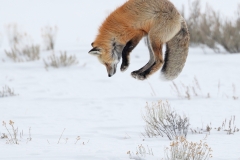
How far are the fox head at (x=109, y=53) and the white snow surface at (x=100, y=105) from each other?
51 centimetres

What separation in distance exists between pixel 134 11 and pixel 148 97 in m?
7.01

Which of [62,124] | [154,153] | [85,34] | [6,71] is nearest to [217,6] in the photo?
[85,34]

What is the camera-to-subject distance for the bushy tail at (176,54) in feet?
14.4

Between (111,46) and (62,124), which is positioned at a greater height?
(111,46)

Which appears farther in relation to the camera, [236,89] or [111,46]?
[236,89]

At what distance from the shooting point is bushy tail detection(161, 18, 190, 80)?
438 cm

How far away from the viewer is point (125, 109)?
9.75 metres

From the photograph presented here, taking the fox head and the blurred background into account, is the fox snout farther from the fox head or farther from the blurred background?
the blurred background

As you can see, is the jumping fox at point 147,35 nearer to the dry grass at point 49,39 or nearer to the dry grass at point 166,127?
the dry grass at point 166,127

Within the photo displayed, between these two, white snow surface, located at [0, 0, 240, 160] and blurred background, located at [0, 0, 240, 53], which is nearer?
white snow surface, located at [0, 0, 240, 160]

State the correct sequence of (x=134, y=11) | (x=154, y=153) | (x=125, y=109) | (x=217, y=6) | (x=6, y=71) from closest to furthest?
(x=134, y=11) < (x=154, y=153) < (x=125, y=109) < (x=6, y=71) < (x=217, y=6)

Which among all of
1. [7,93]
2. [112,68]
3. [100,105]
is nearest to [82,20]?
[7,93]

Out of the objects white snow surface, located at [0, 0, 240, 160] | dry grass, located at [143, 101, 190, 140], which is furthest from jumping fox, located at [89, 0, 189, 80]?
dry grass, located at [143, 101, 190, 140]

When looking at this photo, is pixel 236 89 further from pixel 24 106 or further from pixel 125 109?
pixel 24 106
